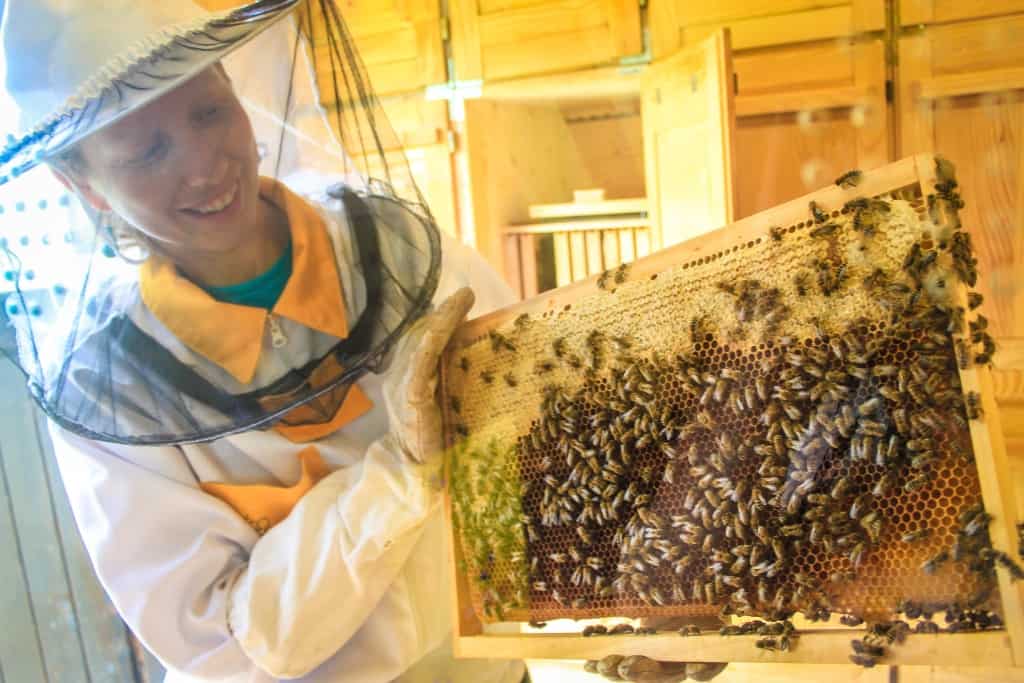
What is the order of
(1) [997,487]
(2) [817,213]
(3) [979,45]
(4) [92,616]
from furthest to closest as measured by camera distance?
(4) [92,616]
(3) [979,45]
(2) [817,213]
(1) [997,487]

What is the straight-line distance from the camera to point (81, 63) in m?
0.94

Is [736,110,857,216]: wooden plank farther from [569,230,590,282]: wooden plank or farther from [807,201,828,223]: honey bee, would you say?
[807,201,828,223]: honey bee

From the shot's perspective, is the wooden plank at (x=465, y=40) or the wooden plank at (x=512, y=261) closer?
the wooden plank at (x=512, y=261)

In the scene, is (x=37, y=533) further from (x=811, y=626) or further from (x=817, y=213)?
(x=817, y=213)

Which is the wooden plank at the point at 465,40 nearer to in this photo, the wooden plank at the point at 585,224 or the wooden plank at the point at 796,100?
the wooden plank at the point at 585,224

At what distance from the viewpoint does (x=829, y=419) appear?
2.71ft

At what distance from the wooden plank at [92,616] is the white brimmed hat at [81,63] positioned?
4.05 feet

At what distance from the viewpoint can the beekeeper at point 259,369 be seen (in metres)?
1.07

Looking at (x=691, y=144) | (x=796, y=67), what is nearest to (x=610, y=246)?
(x=691, y=144)

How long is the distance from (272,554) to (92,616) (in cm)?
115

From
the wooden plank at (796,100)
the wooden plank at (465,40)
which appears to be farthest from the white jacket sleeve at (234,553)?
the wooden plank at (796,100)

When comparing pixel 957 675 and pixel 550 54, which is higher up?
pixel 550 54

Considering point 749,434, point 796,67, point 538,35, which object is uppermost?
point 538,35

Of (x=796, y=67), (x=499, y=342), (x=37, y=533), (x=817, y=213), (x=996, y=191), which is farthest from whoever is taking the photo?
(x=796, y=67)
